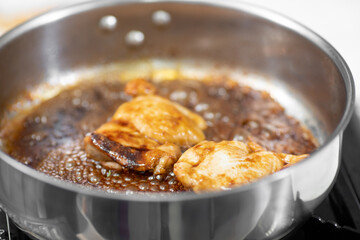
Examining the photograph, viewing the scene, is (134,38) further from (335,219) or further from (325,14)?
(325,14)

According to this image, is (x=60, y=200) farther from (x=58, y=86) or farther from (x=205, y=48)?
(x=205, y=48)

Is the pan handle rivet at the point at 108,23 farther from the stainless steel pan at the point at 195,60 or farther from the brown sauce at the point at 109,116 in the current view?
the brown sauce at the point at 109,116

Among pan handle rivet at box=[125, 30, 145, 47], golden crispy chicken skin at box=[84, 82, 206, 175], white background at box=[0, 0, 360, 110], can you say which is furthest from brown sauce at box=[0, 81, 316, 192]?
white background at box=[0, 0, 360, 110]

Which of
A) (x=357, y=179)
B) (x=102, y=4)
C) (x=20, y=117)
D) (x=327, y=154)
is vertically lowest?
(x=357, y=179)

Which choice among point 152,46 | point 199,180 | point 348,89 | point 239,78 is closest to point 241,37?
point 239,78

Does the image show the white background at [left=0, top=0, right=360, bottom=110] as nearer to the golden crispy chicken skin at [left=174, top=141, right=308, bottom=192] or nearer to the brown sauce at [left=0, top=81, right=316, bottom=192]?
the brown sauce at [left=0, top=81, right=316, bottom=192]

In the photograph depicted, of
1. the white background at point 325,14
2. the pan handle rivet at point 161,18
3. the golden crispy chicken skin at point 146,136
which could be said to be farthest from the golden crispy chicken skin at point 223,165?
the white background at point 325,14
